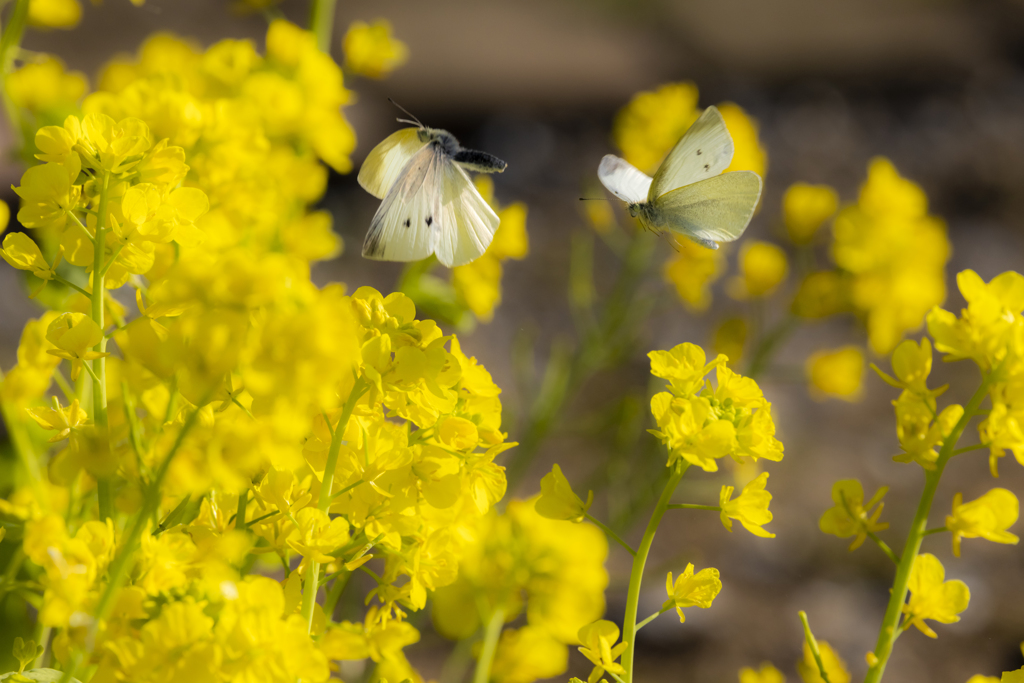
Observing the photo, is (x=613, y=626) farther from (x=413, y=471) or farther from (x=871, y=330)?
(x=871, y=330)

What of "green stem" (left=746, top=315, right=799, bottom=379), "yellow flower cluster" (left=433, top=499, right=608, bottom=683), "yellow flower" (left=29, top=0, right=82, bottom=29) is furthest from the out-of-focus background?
"yellow flower" (left=29, top=0, right=82, bottom=29)

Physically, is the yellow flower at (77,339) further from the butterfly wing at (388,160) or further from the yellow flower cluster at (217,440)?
the butterfly wing at (388,160)

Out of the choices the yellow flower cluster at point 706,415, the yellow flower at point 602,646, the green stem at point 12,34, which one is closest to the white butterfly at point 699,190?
the yellow flower cluster at point 706,415

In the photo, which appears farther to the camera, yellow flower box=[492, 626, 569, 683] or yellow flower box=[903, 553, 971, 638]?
yellow flower box=[492, 626, 569, 683]

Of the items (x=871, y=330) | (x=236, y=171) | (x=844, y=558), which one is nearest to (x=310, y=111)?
(x=236, y=171)

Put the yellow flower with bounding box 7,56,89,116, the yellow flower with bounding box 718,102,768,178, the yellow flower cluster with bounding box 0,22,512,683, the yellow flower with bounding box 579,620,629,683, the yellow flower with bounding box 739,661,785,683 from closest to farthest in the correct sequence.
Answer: the yellow flower cluster with bounding box 0,22,512,683 < the yellow flower with bounding box 579,620,629,683 < the yellow flower with bounding box 739,661,785,683 < the yellow flower with bounding box 7,56,89,116 < the yellow flower with bounding box 718,102,768,178

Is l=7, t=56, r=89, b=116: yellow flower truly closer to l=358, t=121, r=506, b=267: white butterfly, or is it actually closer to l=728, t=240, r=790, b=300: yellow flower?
l=358, t=121, r=506, b=267: white butterfly

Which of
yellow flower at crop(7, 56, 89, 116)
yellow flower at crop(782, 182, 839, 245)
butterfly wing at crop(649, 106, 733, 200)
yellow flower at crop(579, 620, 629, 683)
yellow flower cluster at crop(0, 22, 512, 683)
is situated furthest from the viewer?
yellow flower at crop(782, 182, 839, 245)

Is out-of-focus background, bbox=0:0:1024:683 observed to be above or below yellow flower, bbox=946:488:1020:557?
below

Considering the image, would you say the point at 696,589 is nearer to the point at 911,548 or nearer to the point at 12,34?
the point at 911,548
